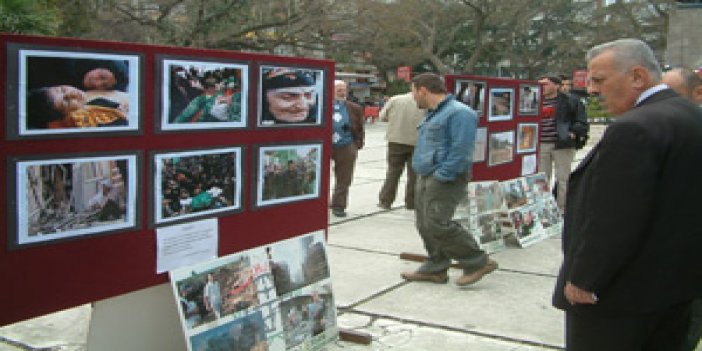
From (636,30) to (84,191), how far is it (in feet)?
150

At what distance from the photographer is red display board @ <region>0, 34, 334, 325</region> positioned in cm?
284

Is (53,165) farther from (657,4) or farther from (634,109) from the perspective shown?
(657,4)

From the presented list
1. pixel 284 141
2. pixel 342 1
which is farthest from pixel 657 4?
pixel 284 141

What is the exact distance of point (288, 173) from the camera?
411cm

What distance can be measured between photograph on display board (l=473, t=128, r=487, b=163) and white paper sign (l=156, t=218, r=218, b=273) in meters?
3.87

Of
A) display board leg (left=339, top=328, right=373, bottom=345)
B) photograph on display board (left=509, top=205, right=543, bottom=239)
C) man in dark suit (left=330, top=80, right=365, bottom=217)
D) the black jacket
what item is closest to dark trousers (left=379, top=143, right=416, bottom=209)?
man in dark suit (left=330, top=80, right=365, bottom=217)

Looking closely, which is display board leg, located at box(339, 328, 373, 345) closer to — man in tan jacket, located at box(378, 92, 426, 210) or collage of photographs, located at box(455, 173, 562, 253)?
collage of photographs, located at box(455, 173, 562, 253)

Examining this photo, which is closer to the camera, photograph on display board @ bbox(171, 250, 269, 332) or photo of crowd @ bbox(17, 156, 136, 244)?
photo of crowd @ bbox(17, 156, 136, 244)

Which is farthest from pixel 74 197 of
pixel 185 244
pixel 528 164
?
pixel 528 164

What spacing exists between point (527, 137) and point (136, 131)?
18.2 feet

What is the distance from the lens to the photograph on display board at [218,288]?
3395mm

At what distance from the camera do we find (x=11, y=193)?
281 cm

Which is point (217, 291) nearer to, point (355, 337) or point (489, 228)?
point (355, 337)

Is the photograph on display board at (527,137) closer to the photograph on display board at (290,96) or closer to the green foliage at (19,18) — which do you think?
the photograph on display board at (290,96)
